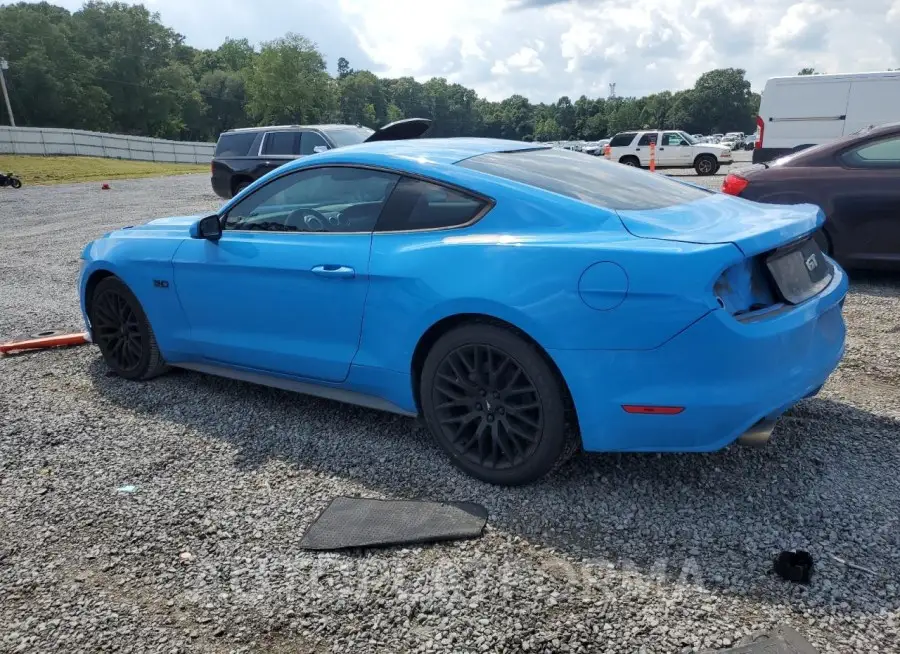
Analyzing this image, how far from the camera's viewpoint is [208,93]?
106125 millimetres

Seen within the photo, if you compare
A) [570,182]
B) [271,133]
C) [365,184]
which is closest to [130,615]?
[365,184]

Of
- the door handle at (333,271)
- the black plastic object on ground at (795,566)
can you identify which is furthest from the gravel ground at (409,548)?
the door handle at (333,271)

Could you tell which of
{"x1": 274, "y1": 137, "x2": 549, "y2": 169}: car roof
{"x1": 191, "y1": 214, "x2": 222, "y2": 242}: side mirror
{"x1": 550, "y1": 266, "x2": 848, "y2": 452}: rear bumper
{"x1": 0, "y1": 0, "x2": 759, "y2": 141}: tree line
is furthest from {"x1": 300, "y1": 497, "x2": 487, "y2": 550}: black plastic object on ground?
{"x1": 0, "y1": 0, "x2": 759, "y2": 141}: tree line

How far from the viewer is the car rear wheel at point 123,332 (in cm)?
471

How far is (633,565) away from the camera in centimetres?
264

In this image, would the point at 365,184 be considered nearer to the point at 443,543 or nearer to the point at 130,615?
the point at 443,543

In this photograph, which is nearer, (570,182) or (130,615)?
(130,615)

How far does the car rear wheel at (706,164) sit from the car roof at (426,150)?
22.9 metres

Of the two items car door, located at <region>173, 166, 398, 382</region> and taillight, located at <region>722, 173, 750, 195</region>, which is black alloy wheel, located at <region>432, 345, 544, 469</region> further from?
taillight, located at <region>722, 173, 750, 195</region>

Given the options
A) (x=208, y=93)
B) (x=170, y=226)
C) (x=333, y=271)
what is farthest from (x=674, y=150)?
(x=208, y=93)

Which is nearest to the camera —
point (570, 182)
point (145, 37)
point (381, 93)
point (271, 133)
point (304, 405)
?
point (570, 182)

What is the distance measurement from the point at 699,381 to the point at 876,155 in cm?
508

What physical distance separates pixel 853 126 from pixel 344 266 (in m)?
17.6

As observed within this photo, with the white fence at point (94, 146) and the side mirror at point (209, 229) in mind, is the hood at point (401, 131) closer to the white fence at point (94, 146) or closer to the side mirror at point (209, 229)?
the side mirror at point (209, 229)
